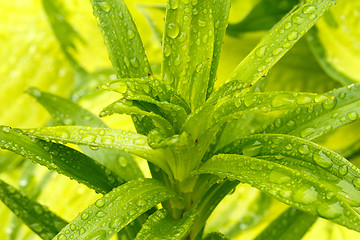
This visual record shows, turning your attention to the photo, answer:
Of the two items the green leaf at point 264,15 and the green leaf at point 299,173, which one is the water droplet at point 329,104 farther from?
the green leaf at point 264,15

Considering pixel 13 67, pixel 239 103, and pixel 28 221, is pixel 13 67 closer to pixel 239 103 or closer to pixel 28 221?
pixel 28 221

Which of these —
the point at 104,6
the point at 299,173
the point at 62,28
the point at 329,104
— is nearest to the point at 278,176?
the point at 299,173

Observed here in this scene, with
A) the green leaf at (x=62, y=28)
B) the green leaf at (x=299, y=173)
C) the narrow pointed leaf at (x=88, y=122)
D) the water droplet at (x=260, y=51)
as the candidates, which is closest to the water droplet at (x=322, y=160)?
the green leaf at (x=299, y=173)

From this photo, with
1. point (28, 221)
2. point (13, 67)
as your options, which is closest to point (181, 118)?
point (28, 221)

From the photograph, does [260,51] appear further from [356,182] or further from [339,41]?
[339,41]

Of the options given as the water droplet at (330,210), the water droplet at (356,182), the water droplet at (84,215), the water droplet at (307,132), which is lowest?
the water droplet at (330,210)

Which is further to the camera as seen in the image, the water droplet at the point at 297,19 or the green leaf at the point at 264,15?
the green leaf at the point at 264,15
